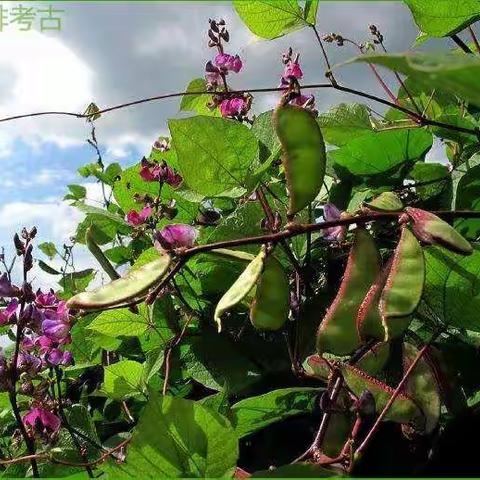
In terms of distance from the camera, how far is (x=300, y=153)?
87cm

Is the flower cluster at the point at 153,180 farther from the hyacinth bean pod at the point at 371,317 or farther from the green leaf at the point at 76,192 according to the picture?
the green leaf at the point at 76,192

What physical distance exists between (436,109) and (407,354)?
1.02 m

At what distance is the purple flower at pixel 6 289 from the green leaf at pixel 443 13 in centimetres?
94

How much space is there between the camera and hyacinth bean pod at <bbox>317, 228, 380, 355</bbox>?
84 centimetres

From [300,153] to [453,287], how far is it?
32cm

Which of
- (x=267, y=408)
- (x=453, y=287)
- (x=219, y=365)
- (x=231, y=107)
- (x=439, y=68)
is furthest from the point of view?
(x=231, y=107)

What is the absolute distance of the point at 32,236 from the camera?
1479mm

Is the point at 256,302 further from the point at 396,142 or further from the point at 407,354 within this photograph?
the point at 396,142

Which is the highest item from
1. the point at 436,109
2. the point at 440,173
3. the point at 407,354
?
the point at 436,109

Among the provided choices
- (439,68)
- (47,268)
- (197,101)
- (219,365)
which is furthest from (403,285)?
(47,268)

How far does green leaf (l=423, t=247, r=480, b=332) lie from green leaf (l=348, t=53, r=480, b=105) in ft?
1.89

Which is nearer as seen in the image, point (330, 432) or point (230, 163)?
point (330, 432)

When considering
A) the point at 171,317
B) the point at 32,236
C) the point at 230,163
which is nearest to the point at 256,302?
the point at 230,163

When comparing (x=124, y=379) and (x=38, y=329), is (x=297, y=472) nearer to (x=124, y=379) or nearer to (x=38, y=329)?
(x=124, y=379)
